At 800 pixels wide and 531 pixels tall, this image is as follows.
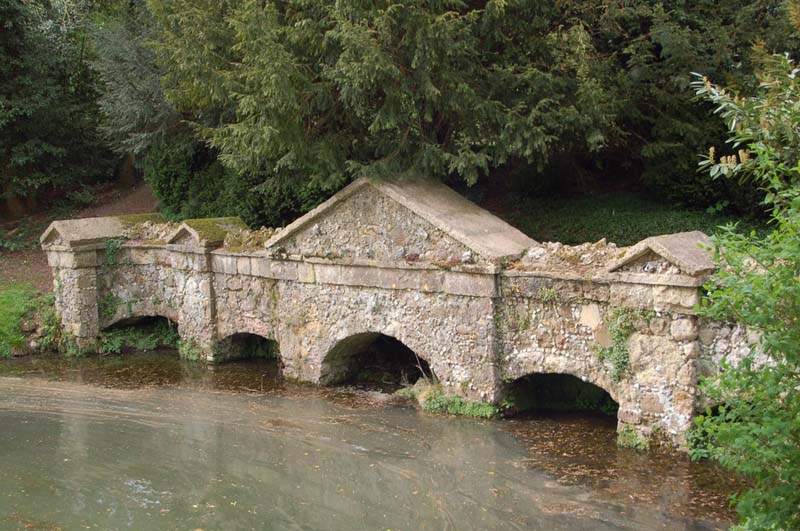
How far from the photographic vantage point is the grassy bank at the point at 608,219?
12.6 meters

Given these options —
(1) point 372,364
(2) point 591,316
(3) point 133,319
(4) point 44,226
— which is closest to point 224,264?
(1) point 372,364

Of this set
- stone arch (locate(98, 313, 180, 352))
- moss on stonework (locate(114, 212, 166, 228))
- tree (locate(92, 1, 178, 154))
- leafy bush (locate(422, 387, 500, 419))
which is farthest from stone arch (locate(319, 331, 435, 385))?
tree (locate(92, 1, 178, 154))

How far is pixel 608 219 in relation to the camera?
43.8 ft

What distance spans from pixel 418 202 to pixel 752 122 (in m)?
5.41

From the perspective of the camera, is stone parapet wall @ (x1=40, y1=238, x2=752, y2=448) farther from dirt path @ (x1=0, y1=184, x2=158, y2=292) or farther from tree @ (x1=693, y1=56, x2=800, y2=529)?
tree @ (x1=693, y1=56, x2=800, y2=529)

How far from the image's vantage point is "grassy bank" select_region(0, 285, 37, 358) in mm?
15055

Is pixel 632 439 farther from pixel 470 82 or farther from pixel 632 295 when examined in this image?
pixel 470 82

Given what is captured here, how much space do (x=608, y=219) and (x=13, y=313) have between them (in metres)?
11.1

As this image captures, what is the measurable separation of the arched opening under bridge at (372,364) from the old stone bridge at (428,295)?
0.05 meters

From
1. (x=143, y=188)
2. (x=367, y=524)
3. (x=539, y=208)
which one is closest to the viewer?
(x=367, y=524)

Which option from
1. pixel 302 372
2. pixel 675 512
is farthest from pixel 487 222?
pixel 675 512

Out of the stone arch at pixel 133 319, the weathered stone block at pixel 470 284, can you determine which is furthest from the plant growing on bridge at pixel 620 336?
the stone arch at pixel 133 319

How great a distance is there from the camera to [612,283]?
9.07 metres

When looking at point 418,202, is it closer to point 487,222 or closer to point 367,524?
point 487,222
